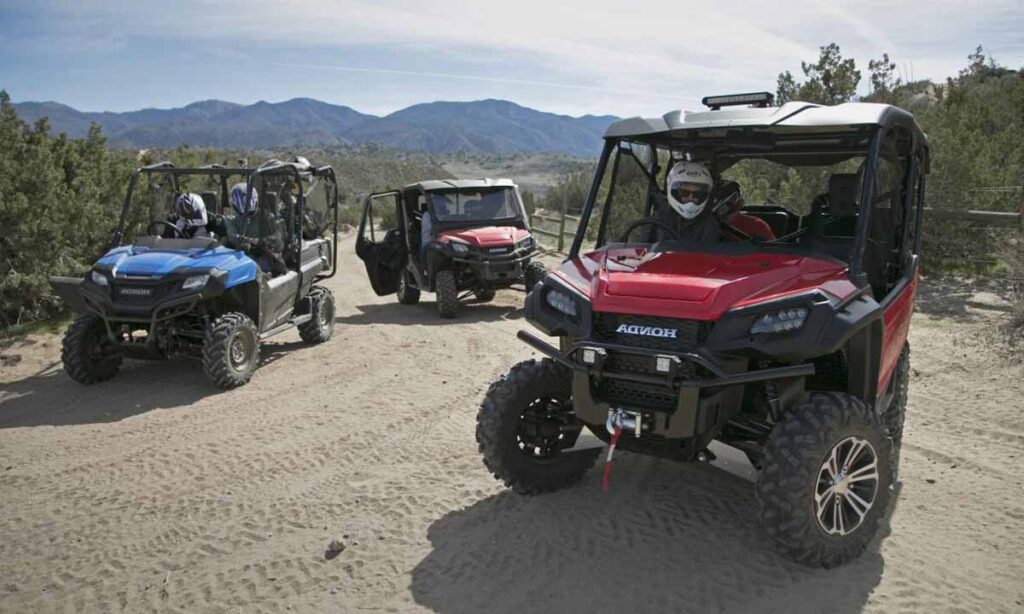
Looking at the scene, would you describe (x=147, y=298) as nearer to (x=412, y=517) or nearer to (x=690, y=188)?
(x=412, y=517)

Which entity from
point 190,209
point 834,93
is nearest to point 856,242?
point 190,209

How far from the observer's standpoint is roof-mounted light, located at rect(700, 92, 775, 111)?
4.36 metres

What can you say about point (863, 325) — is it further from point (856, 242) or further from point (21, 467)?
point (21, 467)

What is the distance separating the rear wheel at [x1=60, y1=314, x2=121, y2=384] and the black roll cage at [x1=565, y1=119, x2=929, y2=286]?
526 centimetres

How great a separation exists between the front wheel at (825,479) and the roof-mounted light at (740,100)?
1.79 m

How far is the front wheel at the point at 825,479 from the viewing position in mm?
3285

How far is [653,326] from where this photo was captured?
3.54 m

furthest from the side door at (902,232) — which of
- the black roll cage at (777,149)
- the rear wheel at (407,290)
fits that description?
the rear wheel at (407,290)

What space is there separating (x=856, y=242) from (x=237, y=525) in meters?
3.65

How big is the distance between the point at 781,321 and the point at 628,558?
4.50ft

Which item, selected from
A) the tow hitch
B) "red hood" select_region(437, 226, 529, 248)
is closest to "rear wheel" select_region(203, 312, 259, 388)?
"red hood" select_region(437, 226, 529, 248)

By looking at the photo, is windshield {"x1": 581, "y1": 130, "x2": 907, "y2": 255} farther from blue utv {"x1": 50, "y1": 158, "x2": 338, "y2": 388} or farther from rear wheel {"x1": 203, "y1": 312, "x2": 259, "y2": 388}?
blue utv {"x1": 50, "y1": 158, "x2": 338, "y2": 388}

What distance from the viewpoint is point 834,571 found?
353cm

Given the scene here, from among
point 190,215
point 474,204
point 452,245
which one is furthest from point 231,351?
point 474,204
